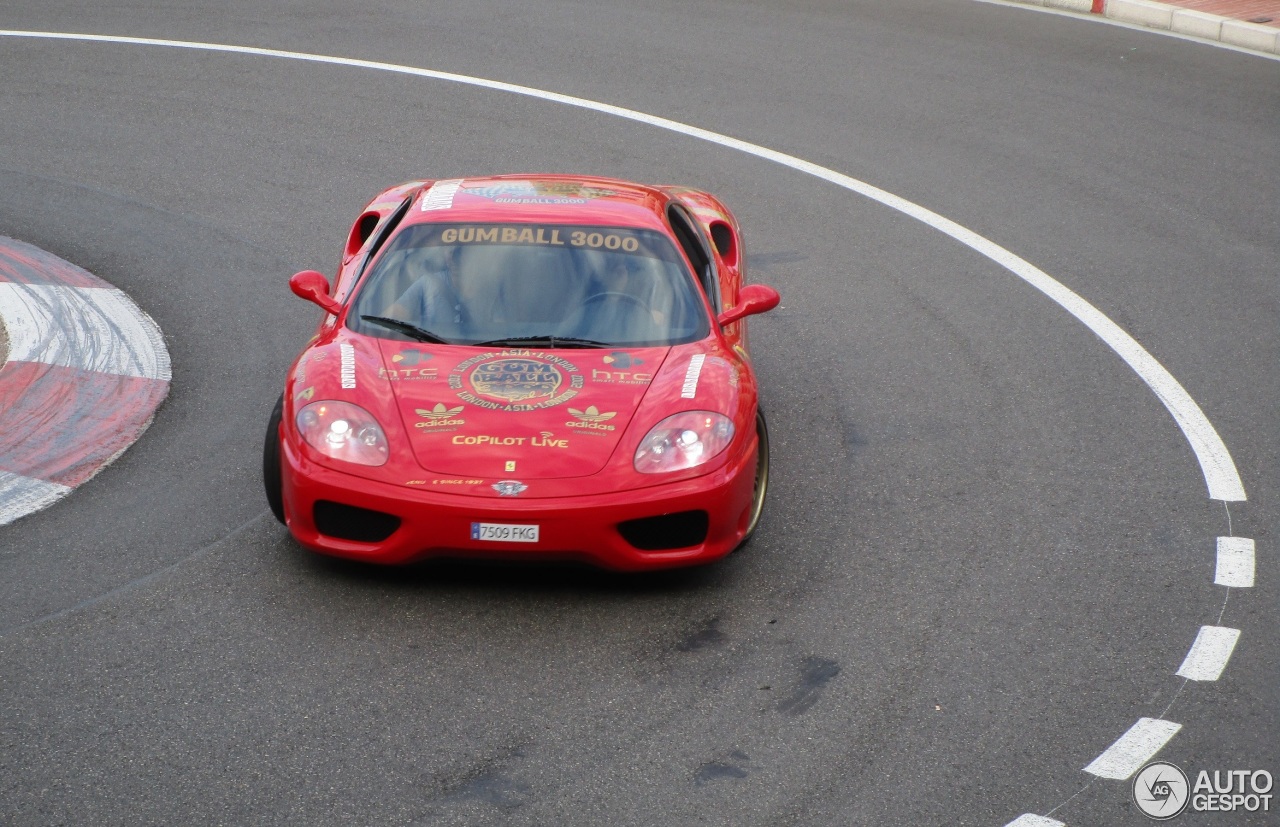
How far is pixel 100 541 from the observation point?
604 centimetres

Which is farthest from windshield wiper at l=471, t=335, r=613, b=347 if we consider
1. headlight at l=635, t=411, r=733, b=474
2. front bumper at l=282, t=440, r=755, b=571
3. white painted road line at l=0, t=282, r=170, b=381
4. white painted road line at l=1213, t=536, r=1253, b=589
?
white painted road line at l=1213, t=536, r=1253, b=589

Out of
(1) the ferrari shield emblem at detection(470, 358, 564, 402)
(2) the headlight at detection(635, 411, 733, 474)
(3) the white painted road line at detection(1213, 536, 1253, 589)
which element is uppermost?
(1) the ferrari shield emblem at detection(470, 358, 564, 402)

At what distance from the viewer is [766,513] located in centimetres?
652

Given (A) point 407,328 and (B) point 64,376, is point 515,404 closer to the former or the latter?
(A) point 407,328

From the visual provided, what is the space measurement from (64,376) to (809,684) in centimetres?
448

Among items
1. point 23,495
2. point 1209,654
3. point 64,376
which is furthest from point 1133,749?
point 64,376

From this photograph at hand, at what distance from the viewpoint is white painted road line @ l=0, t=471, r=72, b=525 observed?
6.25 m

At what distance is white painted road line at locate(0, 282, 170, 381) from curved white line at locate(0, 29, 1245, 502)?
5192 mm

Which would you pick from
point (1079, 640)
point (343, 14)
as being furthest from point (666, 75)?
point (1079, 640)

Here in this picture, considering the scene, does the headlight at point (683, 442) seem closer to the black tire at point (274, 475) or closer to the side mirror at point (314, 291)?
the black tire at point (274, 475)

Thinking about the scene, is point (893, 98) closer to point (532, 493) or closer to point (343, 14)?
point (343, 14)

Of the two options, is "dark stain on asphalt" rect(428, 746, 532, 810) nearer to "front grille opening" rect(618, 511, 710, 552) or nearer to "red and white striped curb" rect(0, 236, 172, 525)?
"front grille opening" rect(618, 511, 710, 552)

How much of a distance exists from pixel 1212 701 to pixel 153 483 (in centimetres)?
441

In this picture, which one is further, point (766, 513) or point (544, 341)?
point (766, 513)
